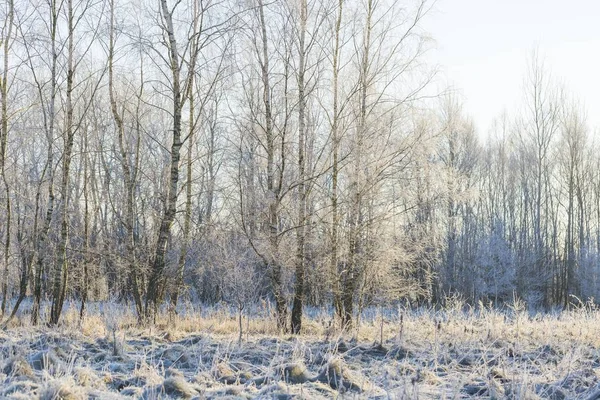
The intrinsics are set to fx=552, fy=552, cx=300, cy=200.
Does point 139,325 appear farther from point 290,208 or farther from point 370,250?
point 370,250

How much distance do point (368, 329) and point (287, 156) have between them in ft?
12.0

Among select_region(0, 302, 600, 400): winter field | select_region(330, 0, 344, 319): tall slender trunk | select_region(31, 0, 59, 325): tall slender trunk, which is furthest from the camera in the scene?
select_region(330, 0, 344, 319): tall slender trunk

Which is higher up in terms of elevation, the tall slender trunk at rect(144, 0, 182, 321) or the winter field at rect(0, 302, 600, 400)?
the tall slender trunk at rect(144, 0, 182, 321)

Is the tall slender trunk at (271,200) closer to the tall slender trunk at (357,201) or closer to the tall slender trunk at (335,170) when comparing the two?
the tall slender trunk at (335,170)

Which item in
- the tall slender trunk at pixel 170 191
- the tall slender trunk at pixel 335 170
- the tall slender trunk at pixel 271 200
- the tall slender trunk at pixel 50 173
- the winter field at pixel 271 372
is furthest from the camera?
the tall slender trunk at pixel 335 170

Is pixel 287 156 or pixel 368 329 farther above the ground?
pixel 287 156

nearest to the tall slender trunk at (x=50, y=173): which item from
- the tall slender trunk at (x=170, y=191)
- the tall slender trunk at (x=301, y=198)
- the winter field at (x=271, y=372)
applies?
the tall slender trunk at (x=170, y=191)

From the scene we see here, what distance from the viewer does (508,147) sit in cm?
3672

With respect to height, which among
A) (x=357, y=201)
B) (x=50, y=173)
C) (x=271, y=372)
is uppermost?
(x=50, y=173)

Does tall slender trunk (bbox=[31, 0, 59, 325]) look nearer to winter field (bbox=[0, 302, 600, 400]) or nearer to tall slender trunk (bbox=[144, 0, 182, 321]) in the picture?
tall slender trunk (bbox=[144, 0, 182, 321])

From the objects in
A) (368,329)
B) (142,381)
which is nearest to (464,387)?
(142,381)

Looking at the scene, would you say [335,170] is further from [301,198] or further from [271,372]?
[271,372]

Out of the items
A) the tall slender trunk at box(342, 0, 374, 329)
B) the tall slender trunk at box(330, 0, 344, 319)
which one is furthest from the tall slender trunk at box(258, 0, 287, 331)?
the tall slender trunk at box(342, 0, 374, 329)

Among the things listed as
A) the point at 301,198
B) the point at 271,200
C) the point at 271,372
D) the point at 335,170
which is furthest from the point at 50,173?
the point at 271,372
